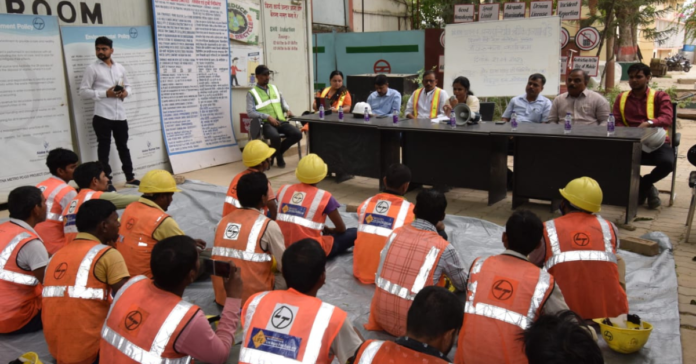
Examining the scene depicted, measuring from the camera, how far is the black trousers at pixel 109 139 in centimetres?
703

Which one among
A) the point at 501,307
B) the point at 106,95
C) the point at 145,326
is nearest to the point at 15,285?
the point at 145,326

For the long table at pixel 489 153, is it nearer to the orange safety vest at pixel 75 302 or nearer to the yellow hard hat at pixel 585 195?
the yellow hard hat at pixel 585 195

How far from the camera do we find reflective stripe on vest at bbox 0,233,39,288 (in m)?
3.23

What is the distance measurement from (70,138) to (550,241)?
616 centimetres

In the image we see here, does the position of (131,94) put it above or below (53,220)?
above

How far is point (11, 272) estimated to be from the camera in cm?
327

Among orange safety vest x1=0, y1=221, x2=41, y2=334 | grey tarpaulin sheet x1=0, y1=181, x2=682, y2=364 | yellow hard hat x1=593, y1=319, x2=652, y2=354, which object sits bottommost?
grey tarpaulin sheet x1=0, y1=181, x2=682, y2=364

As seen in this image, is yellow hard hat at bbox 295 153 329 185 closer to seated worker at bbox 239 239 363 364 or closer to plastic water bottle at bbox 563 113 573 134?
seated worker at bbox 239 239 363 364

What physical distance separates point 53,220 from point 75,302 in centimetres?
166

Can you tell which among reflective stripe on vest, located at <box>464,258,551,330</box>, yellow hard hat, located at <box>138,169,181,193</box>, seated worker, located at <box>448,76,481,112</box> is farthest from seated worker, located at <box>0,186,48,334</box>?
seated worker, located at <box>448,76,481,112</box>

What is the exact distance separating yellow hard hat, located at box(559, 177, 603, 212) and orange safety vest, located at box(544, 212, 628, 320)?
8 centimetres

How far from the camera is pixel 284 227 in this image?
415 centimetres

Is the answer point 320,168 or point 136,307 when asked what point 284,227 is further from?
point 136,307

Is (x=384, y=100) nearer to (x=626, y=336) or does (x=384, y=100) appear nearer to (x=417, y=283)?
(x=417, y=283)
